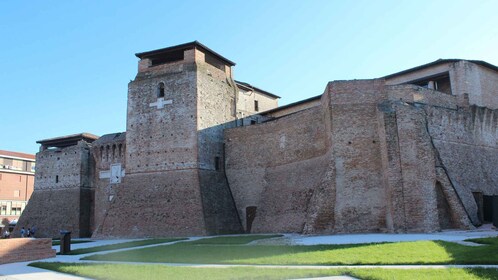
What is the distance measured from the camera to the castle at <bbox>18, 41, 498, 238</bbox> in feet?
64.3

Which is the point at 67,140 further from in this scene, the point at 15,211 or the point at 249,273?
the point at 249,273

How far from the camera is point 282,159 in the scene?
1046 inches

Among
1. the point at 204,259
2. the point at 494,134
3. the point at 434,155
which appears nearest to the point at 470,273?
the point at 204,259

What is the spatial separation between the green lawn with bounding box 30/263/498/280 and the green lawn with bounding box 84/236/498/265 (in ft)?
4.14

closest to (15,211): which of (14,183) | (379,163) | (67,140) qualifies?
(14,183)

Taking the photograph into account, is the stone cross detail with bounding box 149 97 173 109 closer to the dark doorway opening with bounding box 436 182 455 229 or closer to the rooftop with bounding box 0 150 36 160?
the dark doorway opening with bounding box 436 182 455 229

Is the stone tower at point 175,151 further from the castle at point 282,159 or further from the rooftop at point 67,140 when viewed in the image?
the rooftop at point 67,140

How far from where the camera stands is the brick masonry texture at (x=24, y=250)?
14.7m

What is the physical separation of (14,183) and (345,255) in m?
54.9

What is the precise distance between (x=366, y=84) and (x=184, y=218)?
40.0 ft

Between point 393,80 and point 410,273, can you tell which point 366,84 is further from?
point 410,273

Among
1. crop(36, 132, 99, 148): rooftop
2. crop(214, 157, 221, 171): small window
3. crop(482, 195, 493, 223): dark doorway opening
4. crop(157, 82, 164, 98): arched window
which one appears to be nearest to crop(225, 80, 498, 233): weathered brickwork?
crop(482, 195, 493, 223): dark doorway opening

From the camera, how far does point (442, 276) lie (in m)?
7.92

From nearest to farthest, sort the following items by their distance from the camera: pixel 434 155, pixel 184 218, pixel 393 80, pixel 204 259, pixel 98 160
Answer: pixel 204 259 → pixel 434 155 → pixel 184 218 → pixel 393 80 → pixel 98 160
